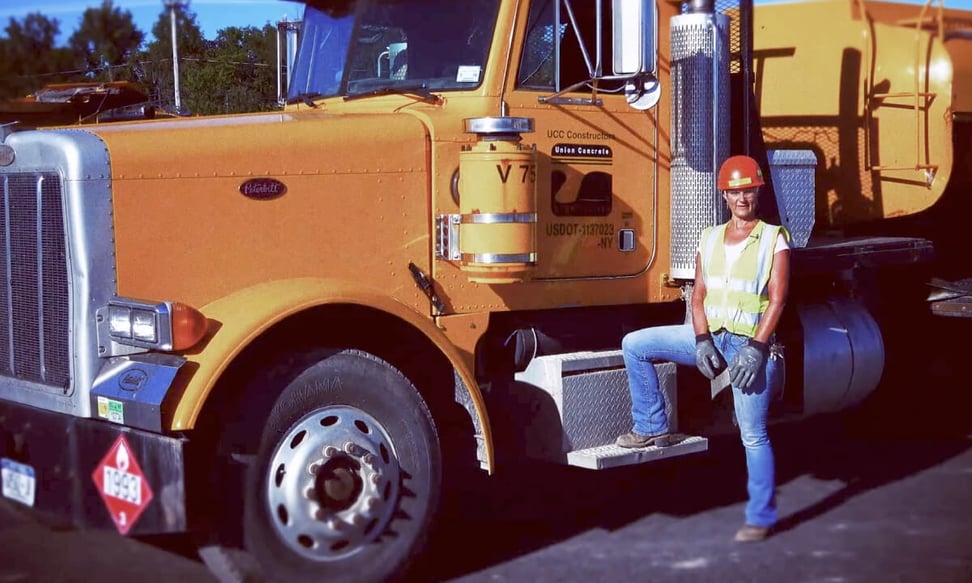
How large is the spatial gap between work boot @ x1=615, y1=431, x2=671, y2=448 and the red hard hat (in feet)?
3.95

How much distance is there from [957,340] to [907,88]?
1.93m

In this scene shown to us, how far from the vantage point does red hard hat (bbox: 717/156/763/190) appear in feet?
17.2

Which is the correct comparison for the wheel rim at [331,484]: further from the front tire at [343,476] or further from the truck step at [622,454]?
the truck step at [622,454]

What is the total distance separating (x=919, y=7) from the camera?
7.22m

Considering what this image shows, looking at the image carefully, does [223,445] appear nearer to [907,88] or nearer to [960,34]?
[907,88]

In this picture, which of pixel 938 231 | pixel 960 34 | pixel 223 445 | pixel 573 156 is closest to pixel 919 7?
pixel 960 34

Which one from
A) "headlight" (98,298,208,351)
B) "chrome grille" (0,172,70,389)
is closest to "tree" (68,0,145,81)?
"chrome grille" (0,172,70,389)

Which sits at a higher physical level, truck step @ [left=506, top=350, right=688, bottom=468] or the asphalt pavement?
truck step @ [left=506, top=350, right=688, bottom=468]

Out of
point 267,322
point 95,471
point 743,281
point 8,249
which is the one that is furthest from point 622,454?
point 8,249

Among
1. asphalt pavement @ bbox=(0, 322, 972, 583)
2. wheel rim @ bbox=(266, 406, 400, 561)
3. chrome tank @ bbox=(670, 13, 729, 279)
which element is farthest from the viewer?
chrome tank @ bbox=(670, 13, 729, 279)

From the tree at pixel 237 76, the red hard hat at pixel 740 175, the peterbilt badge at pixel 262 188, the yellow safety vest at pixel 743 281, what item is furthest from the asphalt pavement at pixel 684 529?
the tree at pixel 237 76

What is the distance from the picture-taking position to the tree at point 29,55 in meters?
3.59

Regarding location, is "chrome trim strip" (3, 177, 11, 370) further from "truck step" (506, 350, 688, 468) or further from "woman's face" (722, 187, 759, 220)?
"woman's face" (722, 187, 759, 220)

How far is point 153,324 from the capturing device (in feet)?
13.9
